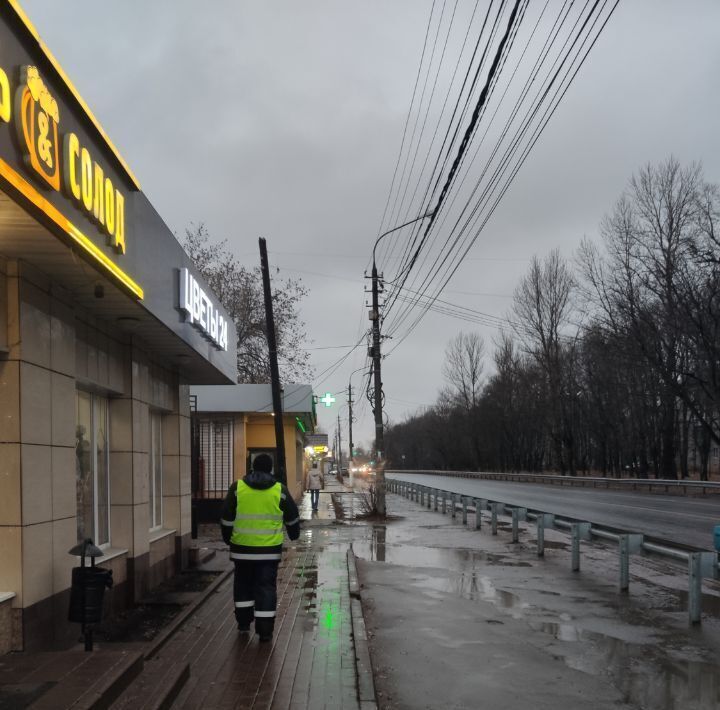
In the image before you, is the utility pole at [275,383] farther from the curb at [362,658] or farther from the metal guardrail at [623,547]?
the curb at [362,658]

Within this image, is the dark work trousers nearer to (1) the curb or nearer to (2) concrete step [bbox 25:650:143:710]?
(1) the curb

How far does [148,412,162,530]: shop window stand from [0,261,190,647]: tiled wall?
2283mm

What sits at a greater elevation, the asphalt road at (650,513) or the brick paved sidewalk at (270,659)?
the brick paved sidewalk at (270,659)

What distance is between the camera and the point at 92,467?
9344mm

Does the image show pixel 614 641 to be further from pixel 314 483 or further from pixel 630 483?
pixel 630 483

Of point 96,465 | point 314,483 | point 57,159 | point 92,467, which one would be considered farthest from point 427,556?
point 314,483

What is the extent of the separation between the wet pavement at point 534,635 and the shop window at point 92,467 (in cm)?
335

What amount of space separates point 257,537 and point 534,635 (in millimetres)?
3281

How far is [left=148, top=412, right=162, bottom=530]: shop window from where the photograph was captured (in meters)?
12.4

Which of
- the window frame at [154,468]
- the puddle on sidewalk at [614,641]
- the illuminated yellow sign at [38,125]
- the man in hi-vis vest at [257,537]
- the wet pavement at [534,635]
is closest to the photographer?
the illuminated yellow sign at [38,125]

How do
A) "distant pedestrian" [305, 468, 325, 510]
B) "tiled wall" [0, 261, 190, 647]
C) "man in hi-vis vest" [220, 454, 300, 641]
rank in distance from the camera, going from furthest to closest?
"distant pedestrian" [305, 468, 325, 510]
"man in hi-vis vest" [220, 454, 300, 641]
"tiled wall" [0, 261, 190, 647]


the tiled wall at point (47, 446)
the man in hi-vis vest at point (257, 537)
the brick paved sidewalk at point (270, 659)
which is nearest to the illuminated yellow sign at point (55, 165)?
the tiled wall at point (47, 446)

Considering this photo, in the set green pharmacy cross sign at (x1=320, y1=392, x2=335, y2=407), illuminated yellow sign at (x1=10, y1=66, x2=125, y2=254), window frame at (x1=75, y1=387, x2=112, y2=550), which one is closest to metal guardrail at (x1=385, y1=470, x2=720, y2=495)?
green pharmacy cross sign at (x1=320, y1=392, x2=335, y2=407)

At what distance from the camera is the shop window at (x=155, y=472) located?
12352 mm
